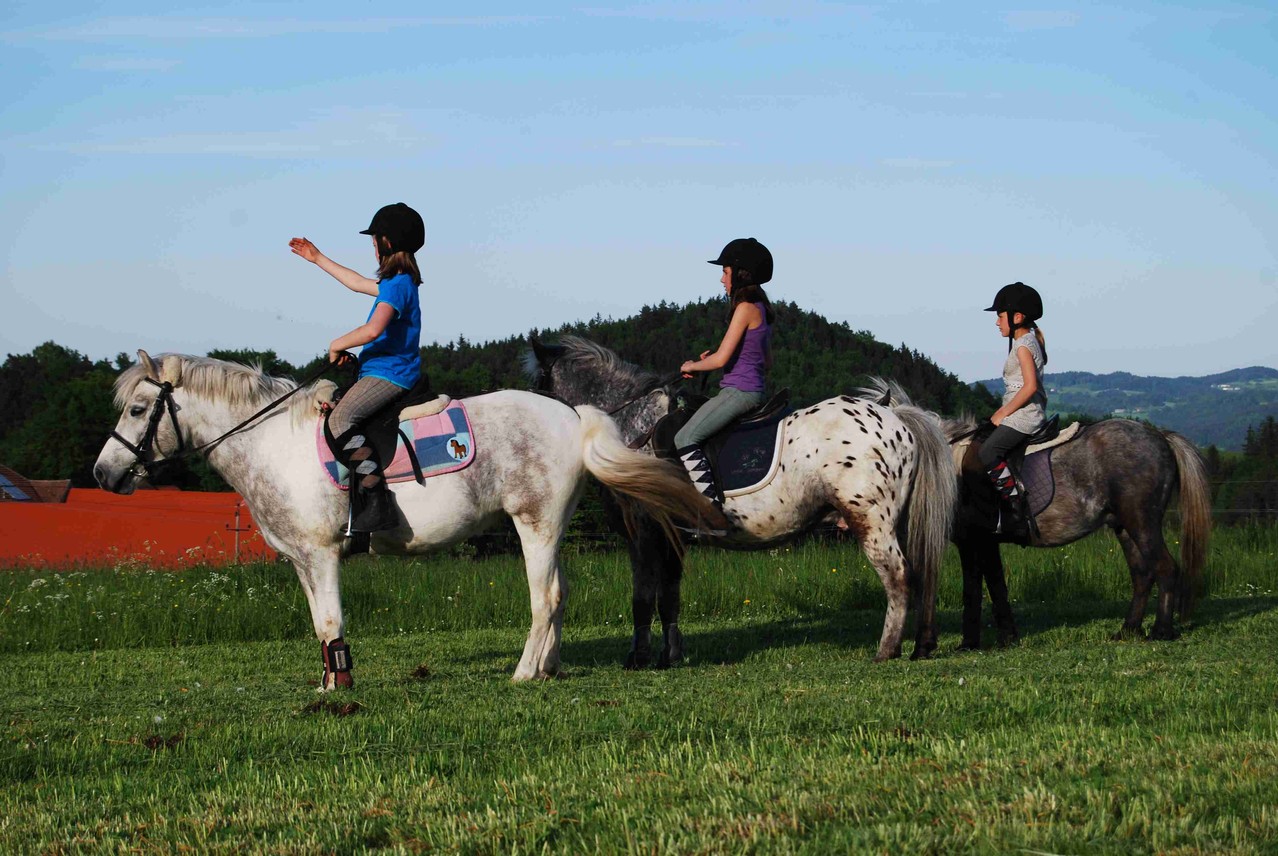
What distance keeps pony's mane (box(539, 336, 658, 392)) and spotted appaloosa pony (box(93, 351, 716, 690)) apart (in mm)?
1676

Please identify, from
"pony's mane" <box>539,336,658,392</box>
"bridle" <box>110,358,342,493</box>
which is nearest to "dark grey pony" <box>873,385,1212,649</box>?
"pony's mane" <box>539,336,658,392</box>

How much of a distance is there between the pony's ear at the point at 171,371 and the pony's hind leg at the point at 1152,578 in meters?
7.59

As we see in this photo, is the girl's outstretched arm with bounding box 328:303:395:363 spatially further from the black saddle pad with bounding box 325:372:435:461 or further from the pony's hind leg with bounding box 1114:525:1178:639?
the pony's hind leg with bounding box 1114:525:1178:639

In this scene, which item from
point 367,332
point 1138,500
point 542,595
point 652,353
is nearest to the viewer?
point 367,332

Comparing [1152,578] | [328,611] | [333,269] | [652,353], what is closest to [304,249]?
[333,269]

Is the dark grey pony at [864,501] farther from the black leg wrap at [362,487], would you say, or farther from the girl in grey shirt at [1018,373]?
the black leg wrap at [362,487]

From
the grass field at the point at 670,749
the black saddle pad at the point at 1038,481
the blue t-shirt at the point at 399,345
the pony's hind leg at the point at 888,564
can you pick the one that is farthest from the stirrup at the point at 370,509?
the black saddle pad at the point at 1038,481

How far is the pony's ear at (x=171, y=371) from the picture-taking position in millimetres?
9094

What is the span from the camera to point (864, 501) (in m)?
9.56

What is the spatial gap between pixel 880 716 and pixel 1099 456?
18.0 feet

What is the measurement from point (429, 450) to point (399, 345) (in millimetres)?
712

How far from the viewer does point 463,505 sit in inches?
342

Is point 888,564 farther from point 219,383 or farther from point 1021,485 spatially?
point 219,383

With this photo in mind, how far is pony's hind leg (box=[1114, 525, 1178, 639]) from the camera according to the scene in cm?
1080
